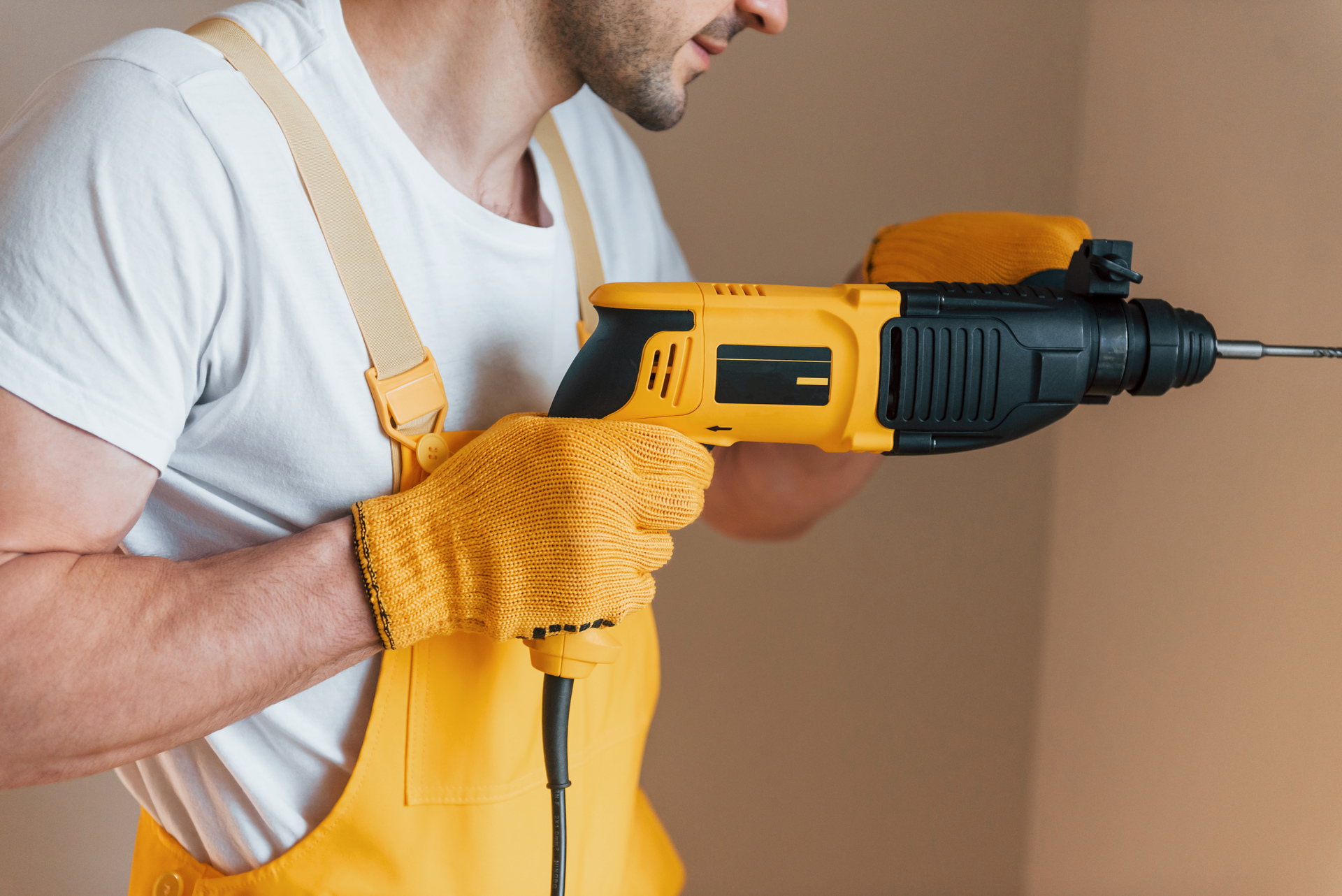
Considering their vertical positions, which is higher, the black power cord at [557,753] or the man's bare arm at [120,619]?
the man's bare arm at [120,619]

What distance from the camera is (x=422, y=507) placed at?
1.94 feet

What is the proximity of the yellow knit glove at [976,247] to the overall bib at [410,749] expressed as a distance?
45 centimetres

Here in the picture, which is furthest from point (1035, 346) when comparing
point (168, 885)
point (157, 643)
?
point (168, 885)

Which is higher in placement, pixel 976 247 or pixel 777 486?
pixel 976 247

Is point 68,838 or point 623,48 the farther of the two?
point 68,838

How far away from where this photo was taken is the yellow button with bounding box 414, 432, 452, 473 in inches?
25.3

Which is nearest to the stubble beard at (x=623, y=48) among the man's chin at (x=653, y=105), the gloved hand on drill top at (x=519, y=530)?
the man's chin at (x=653, y=105)

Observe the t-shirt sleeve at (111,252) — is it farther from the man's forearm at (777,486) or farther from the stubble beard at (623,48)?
the man's forearm at (777,486)

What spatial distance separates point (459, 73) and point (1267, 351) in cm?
66

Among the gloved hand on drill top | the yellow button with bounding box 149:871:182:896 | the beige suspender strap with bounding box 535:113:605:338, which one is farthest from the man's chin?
the yellow button with bounding box 149:871:182:896

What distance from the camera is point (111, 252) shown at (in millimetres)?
501

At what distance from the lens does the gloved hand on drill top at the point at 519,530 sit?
0.58m

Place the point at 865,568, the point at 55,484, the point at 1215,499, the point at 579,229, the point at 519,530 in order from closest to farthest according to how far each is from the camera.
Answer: the point at 55,484 < the point at 519,530 < the point at 1215,499 < the point at 579,229 < the point at 865,568

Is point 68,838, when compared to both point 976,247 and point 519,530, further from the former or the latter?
point 976,247
